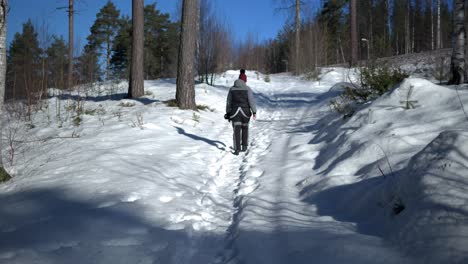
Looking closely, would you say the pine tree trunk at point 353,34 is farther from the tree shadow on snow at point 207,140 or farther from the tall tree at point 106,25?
the tall tree at point 106,25

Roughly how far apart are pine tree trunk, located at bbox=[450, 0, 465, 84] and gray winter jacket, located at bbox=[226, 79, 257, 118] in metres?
3.94

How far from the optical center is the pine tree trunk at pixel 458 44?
18.7 ft

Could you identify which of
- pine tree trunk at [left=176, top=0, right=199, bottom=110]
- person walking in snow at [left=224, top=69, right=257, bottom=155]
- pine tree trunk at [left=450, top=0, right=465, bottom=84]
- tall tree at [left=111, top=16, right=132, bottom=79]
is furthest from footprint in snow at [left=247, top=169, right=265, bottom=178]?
tall tree at [left=111, top=16, right=132, bottom=79]

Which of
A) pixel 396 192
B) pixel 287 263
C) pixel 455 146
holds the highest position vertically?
pixel 455 146

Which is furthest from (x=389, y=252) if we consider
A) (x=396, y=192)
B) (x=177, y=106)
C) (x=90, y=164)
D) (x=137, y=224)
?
(x=177, y=106)

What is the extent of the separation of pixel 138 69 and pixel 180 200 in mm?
7941

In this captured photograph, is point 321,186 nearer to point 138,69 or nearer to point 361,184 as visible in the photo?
point 361,184

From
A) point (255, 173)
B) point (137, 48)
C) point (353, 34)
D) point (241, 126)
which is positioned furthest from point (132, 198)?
point (353, 34)

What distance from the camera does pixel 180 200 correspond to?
140 inches

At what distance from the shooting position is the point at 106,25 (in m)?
32.3

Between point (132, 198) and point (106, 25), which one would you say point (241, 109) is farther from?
point (106, 25)

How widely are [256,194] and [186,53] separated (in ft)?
20.1

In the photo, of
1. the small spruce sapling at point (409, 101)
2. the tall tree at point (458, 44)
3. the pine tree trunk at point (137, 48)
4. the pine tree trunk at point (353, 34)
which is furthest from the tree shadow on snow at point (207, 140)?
the pine tree trunk at point (353, 34)

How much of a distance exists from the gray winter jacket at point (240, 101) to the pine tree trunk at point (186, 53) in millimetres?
2899
